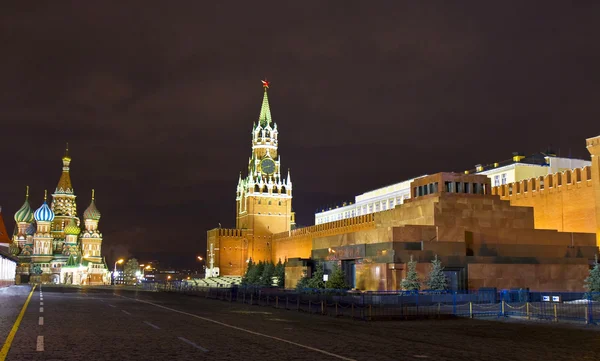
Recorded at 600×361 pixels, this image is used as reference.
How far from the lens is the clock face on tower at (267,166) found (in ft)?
338

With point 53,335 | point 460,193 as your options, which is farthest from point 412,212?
point 53,335

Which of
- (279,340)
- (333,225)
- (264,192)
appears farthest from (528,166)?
(279,340)

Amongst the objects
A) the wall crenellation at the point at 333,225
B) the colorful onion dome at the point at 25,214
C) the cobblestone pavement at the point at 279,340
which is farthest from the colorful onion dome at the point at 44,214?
the cobblestone pavement at the point at 279,340

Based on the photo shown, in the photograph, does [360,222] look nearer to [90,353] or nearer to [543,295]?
[543,295]

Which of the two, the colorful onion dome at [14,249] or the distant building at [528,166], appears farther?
the colorful onion dome at [14,249]

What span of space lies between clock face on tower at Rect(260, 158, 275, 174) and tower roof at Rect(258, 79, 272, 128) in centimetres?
656

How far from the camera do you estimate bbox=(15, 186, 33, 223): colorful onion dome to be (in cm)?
10338

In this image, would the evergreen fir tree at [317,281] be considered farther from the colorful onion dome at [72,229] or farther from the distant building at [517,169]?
the colorful onion dome at [72,229]

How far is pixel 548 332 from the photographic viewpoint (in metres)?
15.2

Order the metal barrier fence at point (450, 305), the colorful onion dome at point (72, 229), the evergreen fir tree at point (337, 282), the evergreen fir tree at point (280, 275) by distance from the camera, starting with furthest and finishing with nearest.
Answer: the colorful onion dome at point (72, 229)
the evergreen fir tree at point (280, 275)
the evergreen fir tree at point (337, 282)
the metal barrier fence at point (450, 305)

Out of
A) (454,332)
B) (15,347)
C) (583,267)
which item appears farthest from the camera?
(583,267)

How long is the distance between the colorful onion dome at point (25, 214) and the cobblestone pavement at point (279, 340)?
93382 millimetres

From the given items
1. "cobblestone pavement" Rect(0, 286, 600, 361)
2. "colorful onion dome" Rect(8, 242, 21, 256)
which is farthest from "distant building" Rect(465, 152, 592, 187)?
"colorful onion dome" Rect(8, 242, 21, 256)

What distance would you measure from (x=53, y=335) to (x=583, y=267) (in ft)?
92.5
